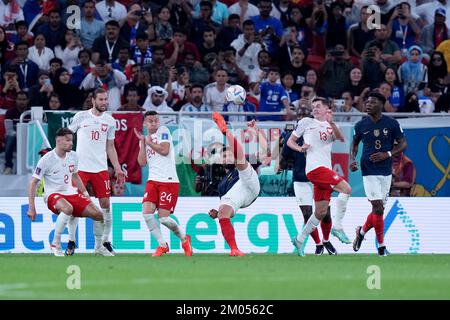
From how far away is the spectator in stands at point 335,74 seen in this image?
25.0 m

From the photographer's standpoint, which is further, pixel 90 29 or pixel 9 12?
pixel 9 12

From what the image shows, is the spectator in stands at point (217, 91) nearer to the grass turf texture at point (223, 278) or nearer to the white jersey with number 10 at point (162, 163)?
the white jersey with number 10 at point (162, 163)

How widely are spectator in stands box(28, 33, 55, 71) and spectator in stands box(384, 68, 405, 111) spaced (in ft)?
22.2

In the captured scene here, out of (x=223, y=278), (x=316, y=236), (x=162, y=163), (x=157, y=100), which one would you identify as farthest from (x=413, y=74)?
(x=223, y=278)

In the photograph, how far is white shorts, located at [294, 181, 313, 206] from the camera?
19.4 meters

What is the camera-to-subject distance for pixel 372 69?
2552 cm

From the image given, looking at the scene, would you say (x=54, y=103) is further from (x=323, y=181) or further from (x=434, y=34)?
(x=434, y=34)

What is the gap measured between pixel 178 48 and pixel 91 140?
7423mm

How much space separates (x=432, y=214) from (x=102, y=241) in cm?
566

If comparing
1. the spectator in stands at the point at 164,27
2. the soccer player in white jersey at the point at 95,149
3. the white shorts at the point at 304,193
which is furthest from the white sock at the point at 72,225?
the spectator in stands at the point at 164,27

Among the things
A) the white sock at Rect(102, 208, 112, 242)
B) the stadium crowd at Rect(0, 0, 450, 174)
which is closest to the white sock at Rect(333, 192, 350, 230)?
the white sock at Rect(102, 208, 112, 242)

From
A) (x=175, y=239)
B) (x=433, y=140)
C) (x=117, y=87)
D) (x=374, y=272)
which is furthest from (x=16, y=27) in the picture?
(x=374, y=272)
